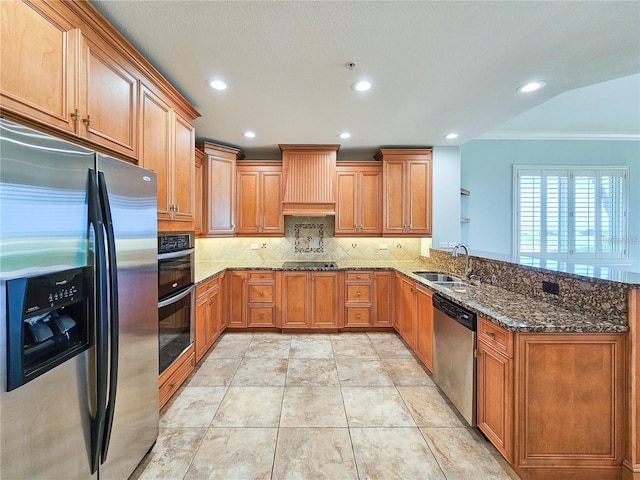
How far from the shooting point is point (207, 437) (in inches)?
71.4

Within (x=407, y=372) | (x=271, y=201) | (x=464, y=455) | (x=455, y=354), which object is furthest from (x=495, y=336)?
(x=271, y=201)

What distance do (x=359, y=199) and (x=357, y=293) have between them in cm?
139

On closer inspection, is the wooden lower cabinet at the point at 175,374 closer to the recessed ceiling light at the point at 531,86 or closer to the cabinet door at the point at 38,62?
the cabinet door at the point at 38,62

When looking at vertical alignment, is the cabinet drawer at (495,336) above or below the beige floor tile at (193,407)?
above

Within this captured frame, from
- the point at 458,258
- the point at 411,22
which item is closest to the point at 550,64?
the point at 411,22

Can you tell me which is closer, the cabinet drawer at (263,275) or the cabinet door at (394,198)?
the cabinet drawer at (263,275)

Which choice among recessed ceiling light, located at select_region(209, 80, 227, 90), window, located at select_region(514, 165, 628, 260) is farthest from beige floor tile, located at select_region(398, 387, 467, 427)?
window, located at select_region(514, 165, 628, 260)

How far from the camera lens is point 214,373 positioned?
2627 millimetres

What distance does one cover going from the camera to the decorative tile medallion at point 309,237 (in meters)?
4.30

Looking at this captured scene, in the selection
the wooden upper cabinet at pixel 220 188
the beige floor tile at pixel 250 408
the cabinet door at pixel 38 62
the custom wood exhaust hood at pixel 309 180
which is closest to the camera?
the cabinet door at pixel 38 62

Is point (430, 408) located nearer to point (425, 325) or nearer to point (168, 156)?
point (425, 325)

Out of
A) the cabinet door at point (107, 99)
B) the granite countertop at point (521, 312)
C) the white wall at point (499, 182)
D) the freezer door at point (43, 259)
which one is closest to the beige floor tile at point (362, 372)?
the granite countertop at point (521, 312)

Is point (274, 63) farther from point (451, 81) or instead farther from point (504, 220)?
point (504, 220)

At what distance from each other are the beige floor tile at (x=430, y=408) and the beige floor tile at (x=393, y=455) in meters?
0.18
